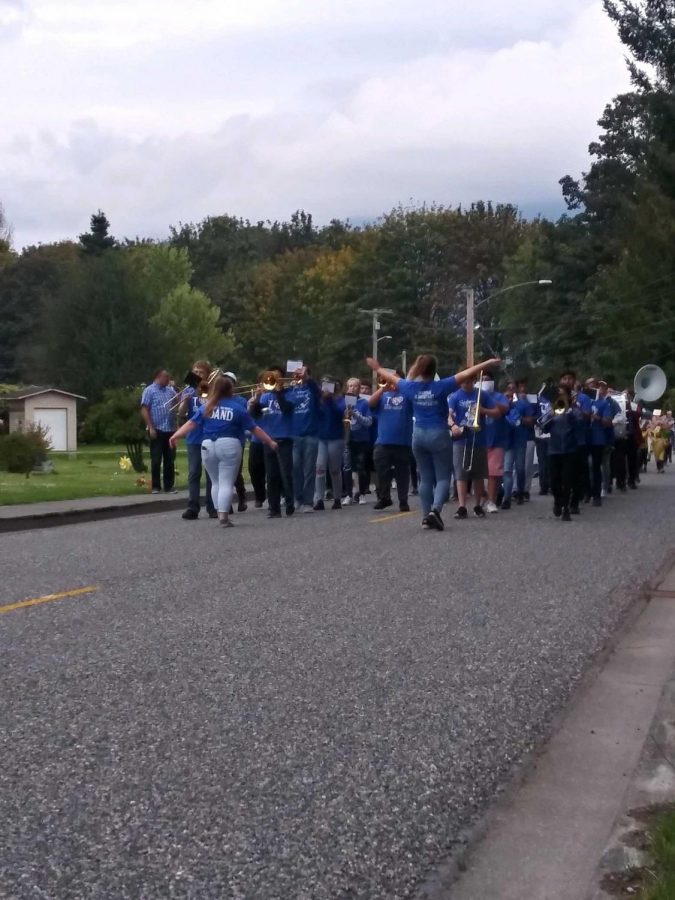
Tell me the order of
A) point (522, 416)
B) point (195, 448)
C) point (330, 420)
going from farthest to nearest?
point (522, 416), point (330, 420), point (195, 448)

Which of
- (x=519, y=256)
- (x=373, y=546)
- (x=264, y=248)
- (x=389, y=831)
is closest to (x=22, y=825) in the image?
(x=389, y=831)

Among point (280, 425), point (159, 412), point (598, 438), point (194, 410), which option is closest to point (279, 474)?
point (280, 425)

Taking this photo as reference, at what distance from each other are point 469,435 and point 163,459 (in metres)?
6.85

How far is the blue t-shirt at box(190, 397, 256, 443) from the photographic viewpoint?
57.1ft

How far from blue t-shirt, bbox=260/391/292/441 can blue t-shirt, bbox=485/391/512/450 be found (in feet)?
8.96

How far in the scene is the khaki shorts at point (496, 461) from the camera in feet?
66.1

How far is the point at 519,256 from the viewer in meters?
88.4

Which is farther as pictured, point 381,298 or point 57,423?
point 381,298

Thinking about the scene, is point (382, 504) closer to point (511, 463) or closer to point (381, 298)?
point (511, 463)

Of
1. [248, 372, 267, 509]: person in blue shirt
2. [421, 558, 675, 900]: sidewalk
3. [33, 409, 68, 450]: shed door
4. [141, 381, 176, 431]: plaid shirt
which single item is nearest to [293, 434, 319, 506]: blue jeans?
[248, 372, 267, 509]: person in blue shirt

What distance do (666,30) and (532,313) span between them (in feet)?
166

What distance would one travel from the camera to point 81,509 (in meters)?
20.1

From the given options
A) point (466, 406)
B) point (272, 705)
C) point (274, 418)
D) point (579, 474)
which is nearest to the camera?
point (272, 705)

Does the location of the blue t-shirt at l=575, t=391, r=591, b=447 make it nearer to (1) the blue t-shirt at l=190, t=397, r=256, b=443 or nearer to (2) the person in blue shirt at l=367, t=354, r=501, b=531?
(2) the person in blue shirt at l=367, t=354, r=501, b=531
